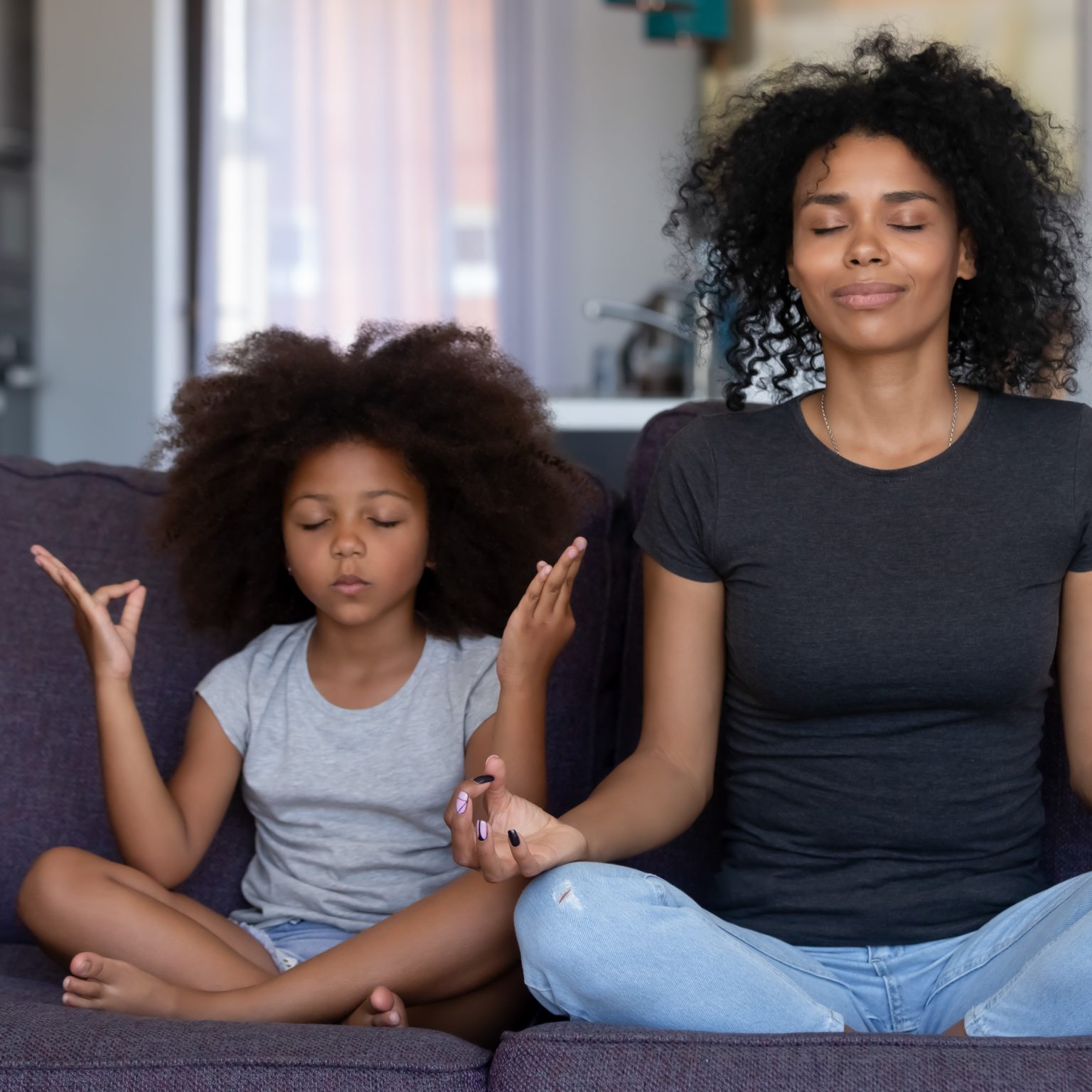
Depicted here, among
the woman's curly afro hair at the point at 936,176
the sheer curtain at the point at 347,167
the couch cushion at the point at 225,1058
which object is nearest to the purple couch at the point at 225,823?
the couch cushion at the point at 225,1058

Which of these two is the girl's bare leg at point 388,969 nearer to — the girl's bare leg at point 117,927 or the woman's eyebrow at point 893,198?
the girl's bare leg at point 117,927

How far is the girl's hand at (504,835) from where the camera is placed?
3.88ft

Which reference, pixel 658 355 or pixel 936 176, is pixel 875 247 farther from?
pixel 658 355

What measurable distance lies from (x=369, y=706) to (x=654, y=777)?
39 cm

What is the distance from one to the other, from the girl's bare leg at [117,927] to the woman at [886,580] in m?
0.43

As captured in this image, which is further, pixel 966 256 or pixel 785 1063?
pixel 966 256

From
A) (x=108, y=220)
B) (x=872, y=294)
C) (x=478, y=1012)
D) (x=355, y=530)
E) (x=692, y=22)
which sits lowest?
(x=478, y=1012)

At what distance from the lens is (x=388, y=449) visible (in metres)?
1.64

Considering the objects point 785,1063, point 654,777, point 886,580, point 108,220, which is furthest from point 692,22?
point 785,1063

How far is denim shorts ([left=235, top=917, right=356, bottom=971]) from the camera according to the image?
1.52 meters

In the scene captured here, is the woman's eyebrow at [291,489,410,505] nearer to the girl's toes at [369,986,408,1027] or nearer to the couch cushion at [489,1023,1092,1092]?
the girl's toes at [369,986,408,1027]

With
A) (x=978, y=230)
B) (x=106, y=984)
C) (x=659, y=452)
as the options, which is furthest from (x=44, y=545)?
(x=978, y=230)

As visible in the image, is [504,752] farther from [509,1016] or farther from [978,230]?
→ [978,230]

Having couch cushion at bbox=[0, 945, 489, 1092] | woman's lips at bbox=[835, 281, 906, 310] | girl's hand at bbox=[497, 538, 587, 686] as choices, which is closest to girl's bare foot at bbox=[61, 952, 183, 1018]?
couch cushion at bbox=[0, 945, 489, 1092]
